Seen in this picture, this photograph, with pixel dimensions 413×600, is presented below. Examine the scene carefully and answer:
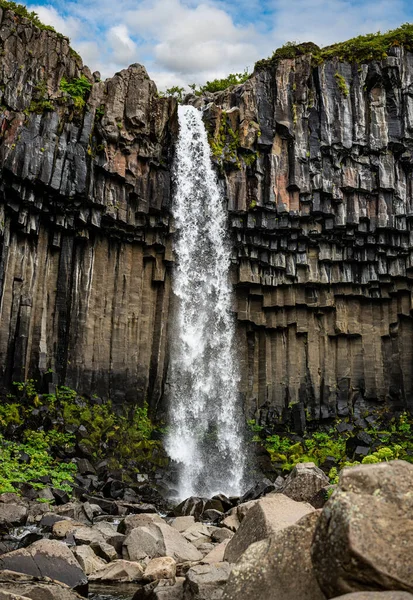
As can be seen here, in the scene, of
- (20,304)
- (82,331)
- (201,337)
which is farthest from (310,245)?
(20,304)

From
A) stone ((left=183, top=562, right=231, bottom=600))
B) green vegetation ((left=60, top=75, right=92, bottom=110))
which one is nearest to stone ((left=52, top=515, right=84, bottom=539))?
stone ((left=183, top=562, right=231, bottom=600))

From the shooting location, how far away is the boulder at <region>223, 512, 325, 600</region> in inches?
202

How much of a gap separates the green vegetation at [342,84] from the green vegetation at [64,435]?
15400mm

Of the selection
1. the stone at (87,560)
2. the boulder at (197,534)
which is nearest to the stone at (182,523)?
the boulder at (197,534)

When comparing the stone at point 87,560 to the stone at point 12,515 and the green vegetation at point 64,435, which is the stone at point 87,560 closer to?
the stone at point 12,515

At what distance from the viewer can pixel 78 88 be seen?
76.3 feet

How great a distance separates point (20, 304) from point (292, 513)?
51.6 feet

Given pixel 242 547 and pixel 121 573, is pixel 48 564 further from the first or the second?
pixel 242 547

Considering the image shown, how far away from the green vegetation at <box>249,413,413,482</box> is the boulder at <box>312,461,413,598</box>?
1758 cm

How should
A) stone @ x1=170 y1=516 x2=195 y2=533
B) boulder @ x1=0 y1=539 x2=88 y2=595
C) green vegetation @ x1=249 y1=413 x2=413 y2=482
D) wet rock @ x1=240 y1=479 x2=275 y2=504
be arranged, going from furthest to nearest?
green vegetation @ x1=249 y1=413 x2=413 y2=482, wet rock @ x1=240 y1=479 x2=275 y2=504, stone @ x1=170 y1=516 x2=195 y2=533, boulder @ x1=0 y1=539 x2=88 y2=595

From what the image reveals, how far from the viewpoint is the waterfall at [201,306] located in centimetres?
2470

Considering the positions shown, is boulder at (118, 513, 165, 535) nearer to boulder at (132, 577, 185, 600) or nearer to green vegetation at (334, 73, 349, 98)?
boulder at (132, 577, 185, 600)

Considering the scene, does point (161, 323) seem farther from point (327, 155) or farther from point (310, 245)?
point (327, 155)

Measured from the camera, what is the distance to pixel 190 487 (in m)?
21.6
